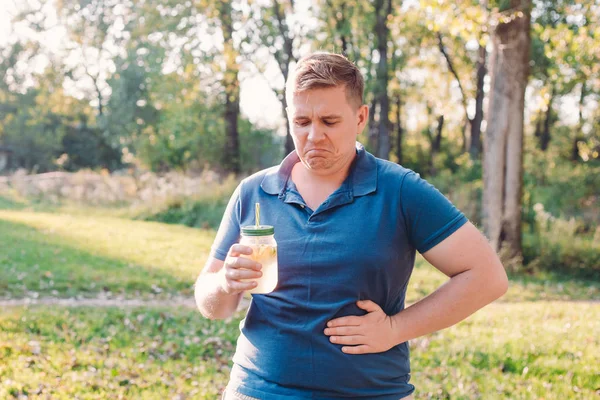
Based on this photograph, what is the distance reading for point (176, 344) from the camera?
6.83m

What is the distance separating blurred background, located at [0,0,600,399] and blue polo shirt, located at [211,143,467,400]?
3.44 meters

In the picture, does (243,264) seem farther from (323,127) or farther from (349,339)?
(323,127)

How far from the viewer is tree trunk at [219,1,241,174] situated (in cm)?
1908

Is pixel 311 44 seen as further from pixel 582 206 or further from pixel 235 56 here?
pixel 582 206

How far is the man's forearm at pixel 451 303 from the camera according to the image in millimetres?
2049

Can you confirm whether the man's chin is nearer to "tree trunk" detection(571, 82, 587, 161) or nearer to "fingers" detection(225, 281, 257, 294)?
"fingers" detection(225, 281, 257, 294)

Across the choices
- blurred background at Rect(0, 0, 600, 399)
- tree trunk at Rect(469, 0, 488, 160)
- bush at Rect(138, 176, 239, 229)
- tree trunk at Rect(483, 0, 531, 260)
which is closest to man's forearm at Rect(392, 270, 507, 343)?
blurred background at Rect(0, 0, 600, 399)

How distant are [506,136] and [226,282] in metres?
11.5

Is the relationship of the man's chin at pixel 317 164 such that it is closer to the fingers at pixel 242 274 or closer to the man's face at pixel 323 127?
the man's face at pixel 323 127

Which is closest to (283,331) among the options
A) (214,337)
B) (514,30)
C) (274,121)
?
(214,337)

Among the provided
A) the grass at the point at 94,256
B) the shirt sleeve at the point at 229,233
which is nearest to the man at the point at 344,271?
the shirt sleeve at the point at 229,233

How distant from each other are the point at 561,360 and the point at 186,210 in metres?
15.0

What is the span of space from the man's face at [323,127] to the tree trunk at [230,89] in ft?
54.0

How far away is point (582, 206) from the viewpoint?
19047 millimetres
